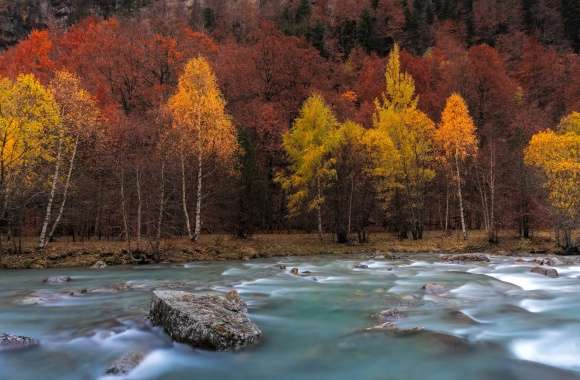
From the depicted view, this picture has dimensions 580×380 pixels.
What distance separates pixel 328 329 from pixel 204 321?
3068mm

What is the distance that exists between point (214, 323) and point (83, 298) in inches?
284

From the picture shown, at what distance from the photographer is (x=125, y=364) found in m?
7.64

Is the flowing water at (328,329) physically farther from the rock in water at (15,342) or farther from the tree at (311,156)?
the tree at (311,156)

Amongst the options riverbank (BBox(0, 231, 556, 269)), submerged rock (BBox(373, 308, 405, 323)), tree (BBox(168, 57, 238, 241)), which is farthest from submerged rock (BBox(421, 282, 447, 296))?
tree (BBox(168, 57, 238, 241))

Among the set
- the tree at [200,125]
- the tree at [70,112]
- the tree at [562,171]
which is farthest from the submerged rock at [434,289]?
the tree at [70,112]

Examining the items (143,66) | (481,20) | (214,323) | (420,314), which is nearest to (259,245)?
(420,314)

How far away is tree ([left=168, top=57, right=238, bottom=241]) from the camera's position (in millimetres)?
28984

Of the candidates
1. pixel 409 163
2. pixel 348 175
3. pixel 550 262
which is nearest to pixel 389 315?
pixel 550 262

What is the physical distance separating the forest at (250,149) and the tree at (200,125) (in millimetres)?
95

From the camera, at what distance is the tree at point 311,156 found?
105 ft

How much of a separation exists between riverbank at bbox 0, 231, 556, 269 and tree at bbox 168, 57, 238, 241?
260 centimetres

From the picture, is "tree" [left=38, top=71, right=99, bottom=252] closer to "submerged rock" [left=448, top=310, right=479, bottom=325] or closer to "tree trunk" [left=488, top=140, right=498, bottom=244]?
"submerged rock" [left=448, top=310, right=479, bottom=325]

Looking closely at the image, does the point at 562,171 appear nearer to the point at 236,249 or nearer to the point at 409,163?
the point at 409,163

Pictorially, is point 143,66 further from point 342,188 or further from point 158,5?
point 158,5
